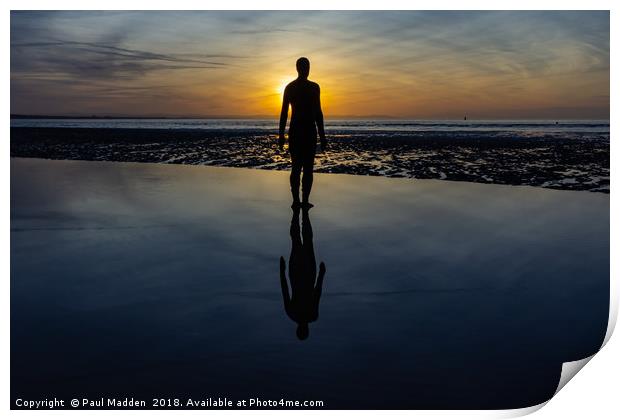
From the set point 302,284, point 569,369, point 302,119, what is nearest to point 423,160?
point 302,119

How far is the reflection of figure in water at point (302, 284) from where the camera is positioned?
4.13m

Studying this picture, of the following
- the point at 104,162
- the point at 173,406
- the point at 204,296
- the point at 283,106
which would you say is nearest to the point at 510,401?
the point at 173,406

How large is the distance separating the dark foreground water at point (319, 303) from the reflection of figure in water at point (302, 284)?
0.19ft

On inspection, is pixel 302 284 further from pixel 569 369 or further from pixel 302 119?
pixel 302 119

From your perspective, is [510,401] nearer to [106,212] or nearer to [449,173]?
[106,212]

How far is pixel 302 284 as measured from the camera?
192 inches

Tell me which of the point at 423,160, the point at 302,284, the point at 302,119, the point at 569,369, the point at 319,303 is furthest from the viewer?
the point at 423,160

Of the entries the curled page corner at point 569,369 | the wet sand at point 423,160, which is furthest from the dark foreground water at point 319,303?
the wet sand at point 423,160

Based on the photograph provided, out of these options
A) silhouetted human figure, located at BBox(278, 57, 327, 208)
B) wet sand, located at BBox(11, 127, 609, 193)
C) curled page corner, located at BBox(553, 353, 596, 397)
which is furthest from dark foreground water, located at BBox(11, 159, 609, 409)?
wet sand, located at BBox(11, 127, 609, 193)

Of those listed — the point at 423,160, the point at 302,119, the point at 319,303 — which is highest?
the point at 302,119

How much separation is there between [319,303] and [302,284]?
1.64 feet

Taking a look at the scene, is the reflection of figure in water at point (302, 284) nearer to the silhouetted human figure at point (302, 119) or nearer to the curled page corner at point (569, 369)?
the curled page corner at point (569, 369)

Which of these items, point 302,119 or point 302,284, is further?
point 302,119

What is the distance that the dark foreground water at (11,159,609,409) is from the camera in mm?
3236
